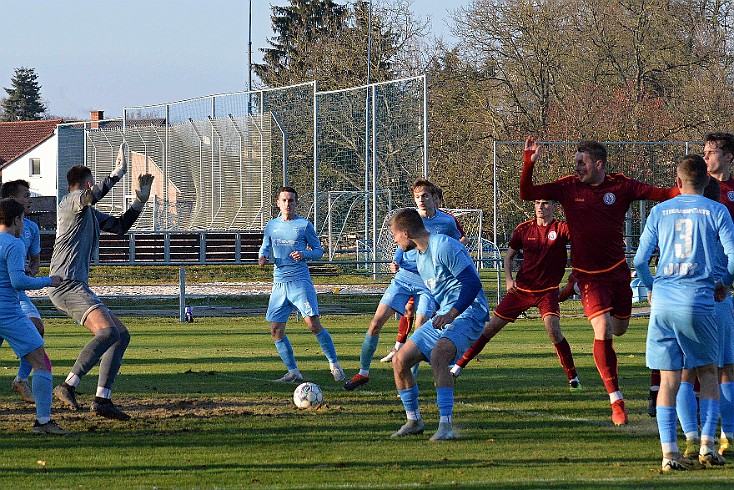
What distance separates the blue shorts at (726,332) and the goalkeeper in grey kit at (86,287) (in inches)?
203

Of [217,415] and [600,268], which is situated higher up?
[600,268]

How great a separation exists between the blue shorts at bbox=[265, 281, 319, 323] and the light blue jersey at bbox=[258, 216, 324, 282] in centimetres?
10

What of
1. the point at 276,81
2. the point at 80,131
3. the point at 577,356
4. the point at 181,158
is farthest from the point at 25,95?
the point at 577,356

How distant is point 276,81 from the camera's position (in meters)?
58.6

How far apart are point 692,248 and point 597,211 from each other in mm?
2295

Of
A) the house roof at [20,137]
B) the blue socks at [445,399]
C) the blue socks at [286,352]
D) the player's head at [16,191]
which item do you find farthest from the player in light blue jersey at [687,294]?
the house roof at [20,137]

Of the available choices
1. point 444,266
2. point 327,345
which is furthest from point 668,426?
point 327,345

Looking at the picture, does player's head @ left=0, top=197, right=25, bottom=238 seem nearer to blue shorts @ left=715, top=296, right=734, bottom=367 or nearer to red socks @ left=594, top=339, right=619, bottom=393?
red socks @ left=594, top=339, right=619, bottom=393

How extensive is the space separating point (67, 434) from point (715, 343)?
5.28 metres

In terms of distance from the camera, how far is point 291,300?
41.3 ft

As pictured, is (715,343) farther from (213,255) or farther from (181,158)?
(181,158)

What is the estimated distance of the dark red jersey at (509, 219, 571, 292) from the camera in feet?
37.5

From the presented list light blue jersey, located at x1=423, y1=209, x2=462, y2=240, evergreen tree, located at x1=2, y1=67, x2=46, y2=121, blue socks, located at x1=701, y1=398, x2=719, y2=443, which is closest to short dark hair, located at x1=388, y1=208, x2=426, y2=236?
blue socks, located at x1=701, y1=398, x2=719, y2=443

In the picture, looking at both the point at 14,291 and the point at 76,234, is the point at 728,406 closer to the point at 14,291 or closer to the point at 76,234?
the point at 14,291
